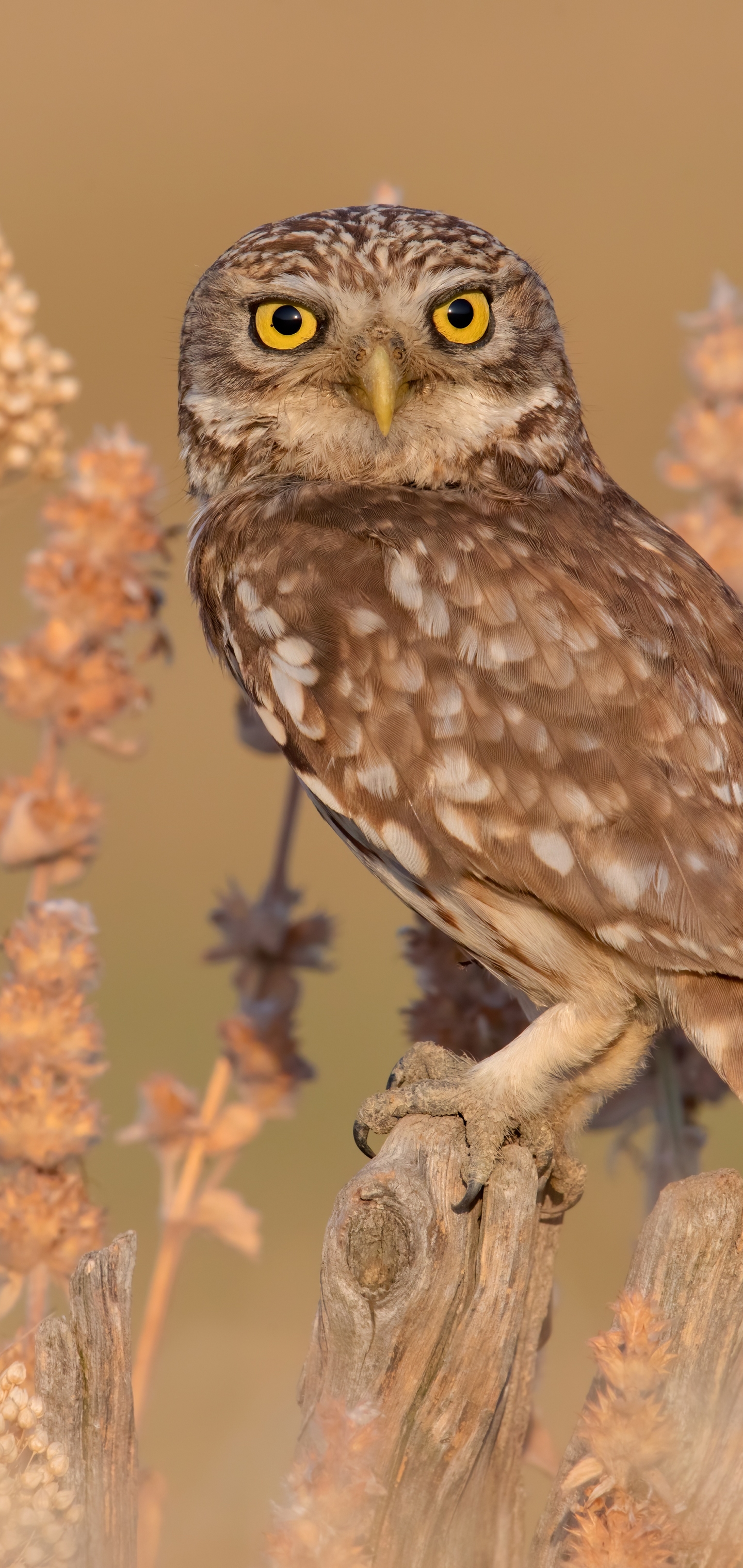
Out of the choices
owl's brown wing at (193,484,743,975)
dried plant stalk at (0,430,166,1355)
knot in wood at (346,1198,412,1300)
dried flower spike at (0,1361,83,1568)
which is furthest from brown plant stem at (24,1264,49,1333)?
owl's brown wing at (193,484,743,975)

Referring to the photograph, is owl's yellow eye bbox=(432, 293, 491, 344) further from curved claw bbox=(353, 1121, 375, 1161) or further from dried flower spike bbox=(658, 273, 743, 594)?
curved claw bbox=(353, 1121, 375, 1161)

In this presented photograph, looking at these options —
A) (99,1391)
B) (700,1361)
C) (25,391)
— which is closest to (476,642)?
(25,391)

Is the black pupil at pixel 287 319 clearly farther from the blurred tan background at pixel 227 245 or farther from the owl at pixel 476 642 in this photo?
the blurred tan background at pixel 227 245

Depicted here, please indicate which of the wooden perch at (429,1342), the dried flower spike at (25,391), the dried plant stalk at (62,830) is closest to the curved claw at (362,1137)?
the wooden perch at (429,1342)

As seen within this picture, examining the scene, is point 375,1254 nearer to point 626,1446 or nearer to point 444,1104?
point 626,1446

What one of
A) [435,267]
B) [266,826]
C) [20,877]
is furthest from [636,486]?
[435,267]

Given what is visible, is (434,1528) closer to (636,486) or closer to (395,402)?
(395,402)

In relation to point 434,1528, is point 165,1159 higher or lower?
higher
